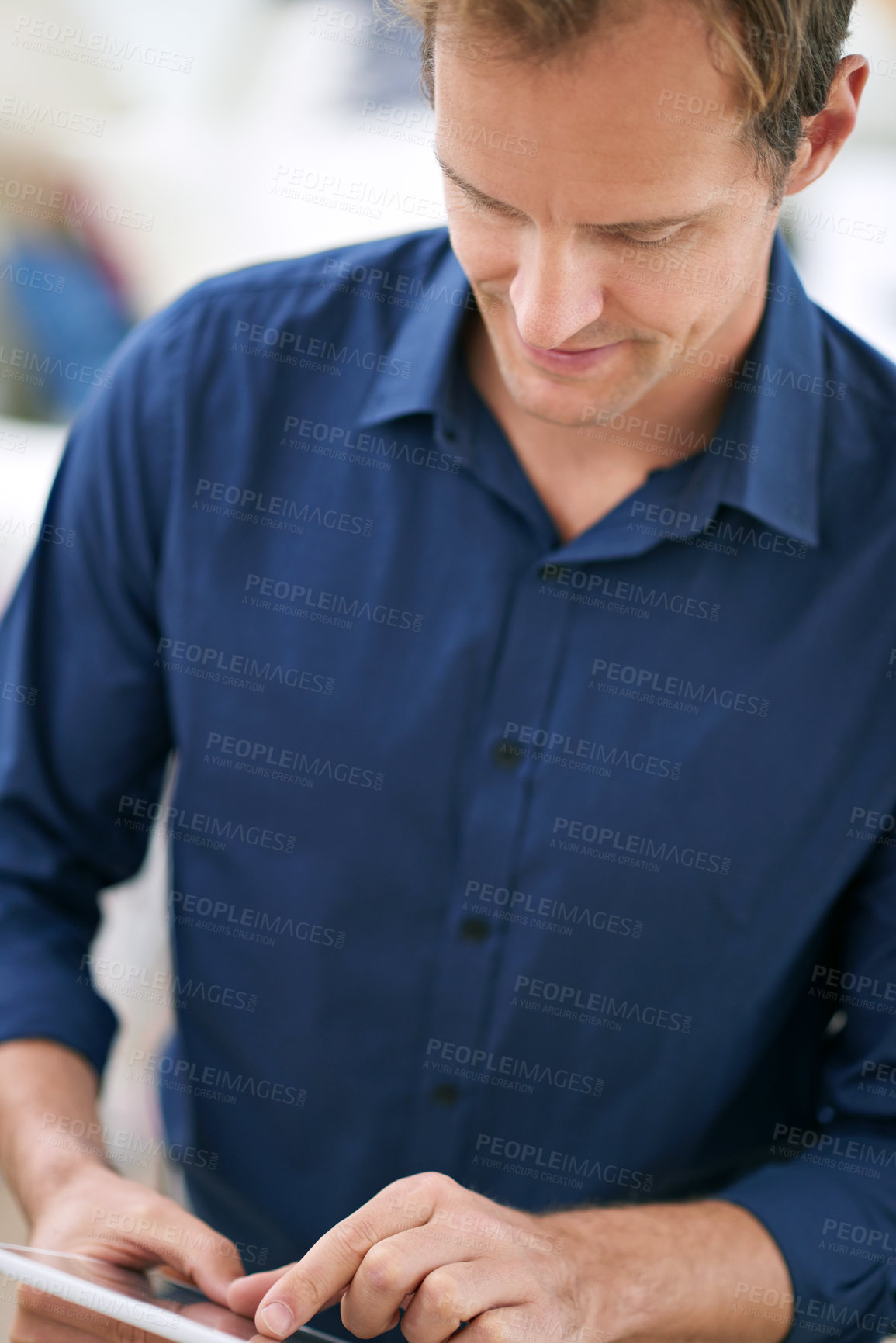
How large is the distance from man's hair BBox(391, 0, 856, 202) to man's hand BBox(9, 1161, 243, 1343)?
0.89m

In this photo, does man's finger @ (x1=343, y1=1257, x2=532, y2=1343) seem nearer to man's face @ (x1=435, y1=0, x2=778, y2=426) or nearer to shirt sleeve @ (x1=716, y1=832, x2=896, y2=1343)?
shirt sleeve @ (x1=716, y1=832, x2=896, y2=1343)

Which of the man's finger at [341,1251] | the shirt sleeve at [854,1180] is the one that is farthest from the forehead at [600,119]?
the man's finger at [341,1251]

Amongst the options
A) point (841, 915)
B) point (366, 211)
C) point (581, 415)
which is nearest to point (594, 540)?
point (581, 415)

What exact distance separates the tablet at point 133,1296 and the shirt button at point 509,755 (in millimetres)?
473

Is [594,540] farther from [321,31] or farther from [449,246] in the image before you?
[321,31]

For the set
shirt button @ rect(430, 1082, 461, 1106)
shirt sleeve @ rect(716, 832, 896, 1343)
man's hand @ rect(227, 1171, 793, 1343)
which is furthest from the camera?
shirt button @ rect(430, 1082, 461, 1106)

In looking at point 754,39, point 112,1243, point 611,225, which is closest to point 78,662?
point 112,1243

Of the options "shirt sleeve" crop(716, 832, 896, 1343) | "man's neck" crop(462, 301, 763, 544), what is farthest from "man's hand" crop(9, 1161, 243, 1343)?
"man's neck" crop(462, 301, 763, 544)

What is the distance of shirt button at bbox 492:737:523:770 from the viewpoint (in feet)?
3.22

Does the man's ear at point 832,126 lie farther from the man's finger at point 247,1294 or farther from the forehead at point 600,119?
the man's finger at point 247,1294

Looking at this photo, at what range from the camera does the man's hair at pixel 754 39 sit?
669mm

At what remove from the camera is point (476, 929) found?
3.30ft

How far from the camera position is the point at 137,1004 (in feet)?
6.18

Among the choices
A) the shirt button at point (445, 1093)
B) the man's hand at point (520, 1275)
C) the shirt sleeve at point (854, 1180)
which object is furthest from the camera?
the shirt button at point (445, 1093)
